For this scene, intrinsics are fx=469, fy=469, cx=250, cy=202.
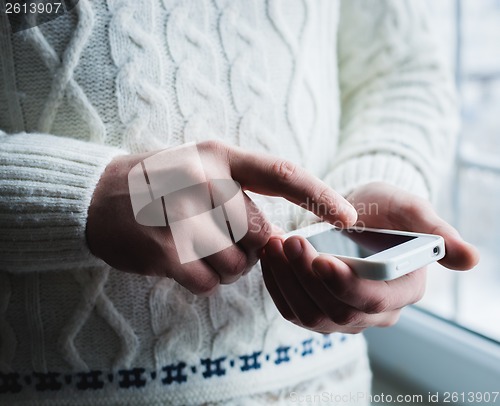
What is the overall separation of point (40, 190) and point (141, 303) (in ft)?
0.48

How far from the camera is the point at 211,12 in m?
0.48

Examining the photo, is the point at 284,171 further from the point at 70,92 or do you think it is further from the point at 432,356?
the point at 432,356

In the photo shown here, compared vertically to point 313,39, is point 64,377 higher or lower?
lower

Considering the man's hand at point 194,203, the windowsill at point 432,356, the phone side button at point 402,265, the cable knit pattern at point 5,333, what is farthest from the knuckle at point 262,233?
the windowsill at point 432,356

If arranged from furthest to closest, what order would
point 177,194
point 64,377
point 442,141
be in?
point 442,141 → point 64,377 → point 177,194

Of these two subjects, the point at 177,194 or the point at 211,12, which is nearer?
the point at 177,194

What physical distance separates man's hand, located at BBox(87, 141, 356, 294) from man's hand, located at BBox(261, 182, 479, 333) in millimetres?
29

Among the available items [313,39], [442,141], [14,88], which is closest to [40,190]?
[14,88]

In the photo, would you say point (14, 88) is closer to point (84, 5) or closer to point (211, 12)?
point (84, 5)

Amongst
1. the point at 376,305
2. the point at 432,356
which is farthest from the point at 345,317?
the point at 432,356

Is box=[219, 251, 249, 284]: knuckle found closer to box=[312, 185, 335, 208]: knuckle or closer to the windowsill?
box=[312, 185, 335, 208]: knuckle

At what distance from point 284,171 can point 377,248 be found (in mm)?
120

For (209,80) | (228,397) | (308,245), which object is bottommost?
(228,397)

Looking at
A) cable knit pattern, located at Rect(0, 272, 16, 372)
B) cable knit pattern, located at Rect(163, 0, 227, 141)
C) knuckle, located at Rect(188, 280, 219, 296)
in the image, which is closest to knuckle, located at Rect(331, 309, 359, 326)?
knuckle, located at Rect(188, 280, 219, 296)
